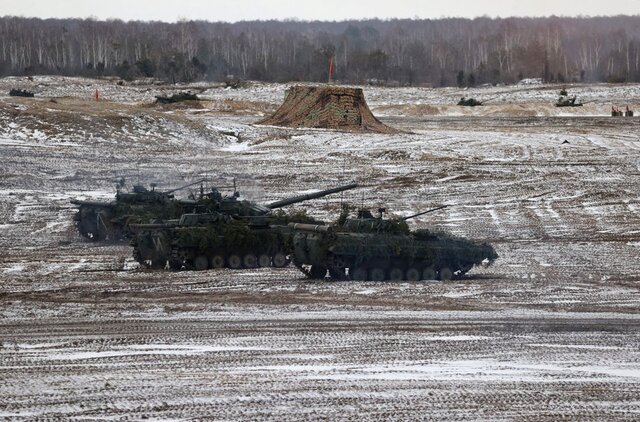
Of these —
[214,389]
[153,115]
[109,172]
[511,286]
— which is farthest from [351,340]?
[153,115]

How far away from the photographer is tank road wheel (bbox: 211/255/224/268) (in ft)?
79.9

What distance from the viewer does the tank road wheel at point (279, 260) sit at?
81.7ft

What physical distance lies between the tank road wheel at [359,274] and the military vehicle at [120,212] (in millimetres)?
6376

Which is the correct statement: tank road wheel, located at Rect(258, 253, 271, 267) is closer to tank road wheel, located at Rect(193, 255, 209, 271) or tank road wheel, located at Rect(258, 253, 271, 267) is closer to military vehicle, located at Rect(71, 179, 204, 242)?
tank road wheel, located at Rect(193, 255, 209, 271)

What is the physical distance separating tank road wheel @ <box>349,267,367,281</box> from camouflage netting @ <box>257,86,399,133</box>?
32.3 m

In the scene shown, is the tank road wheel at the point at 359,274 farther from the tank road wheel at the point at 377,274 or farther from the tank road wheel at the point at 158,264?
the tank road wheel at the point at 158,264

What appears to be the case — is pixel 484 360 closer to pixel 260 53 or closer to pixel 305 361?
pixel 305 361

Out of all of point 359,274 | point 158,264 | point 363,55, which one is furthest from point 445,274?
point 363,55

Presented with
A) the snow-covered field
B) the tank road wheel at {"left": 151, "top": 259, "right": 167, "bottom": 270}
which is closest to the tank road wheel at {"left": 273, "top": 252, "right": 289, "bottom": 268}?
the snow-covered field

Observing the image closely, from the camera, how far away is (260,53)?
415 ft

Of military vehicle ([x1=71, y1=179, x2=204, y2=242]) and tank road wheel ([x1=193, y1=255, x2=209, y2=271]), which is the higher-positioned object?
military vehicle ([x1=71, y1=179, x2=204, y2=242])

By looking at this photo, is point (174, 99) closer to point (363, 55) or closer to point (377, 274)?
point (363, 55)

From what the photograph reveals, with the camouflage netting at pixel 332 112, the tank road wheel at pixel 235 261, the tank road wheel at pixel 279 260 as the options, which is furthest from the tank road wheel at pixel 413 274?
the camouflage netting at pixel 332 112

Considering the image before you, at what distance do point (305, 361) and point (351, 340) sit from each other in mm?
1426
